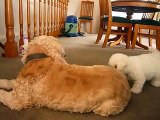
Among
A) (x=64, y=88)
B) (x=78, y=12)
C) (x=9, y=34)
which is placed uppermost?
(x=78, y=12)

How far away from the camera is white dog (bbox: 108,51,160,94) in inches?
52.5

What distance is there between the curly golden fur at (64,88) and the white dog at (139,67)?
317 millimetres

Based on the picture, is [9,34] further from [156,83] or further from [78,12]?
[78,12]

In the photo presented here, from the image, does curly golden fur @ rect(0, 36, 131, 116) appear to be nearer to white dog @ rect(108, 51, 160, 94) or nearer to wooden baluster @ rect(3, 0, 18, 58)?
white dog @ rect(108, 51, 160, 94)

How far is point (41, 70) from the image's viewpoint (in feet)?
3.23

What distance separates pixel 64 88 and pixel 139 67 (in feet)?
2.08

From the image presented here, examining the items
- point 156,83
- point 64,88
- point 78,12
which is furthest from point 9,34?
point 78,12

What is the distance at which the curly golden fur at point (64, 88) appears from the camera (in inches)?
36.6

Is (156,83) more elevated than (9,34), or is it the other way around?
(9,34)

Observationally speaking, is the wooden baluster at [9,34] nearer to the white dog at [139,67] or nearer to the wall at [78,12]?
the white dog at [139,67]

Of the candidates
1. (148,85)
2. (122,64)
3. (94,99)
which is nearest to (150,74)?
(148,85)

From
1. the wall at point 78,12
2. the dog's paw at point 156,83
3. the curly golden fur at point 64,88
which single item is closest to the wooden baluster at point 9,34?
the curly golden fur at point 64,88

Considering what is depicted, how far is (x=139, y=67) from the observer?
4.46 feet

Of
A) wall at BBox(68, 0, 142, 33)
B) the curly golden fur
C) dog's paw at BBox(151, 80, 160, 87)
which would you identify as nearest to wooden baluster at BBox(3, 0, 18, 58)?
the curly golden fur
